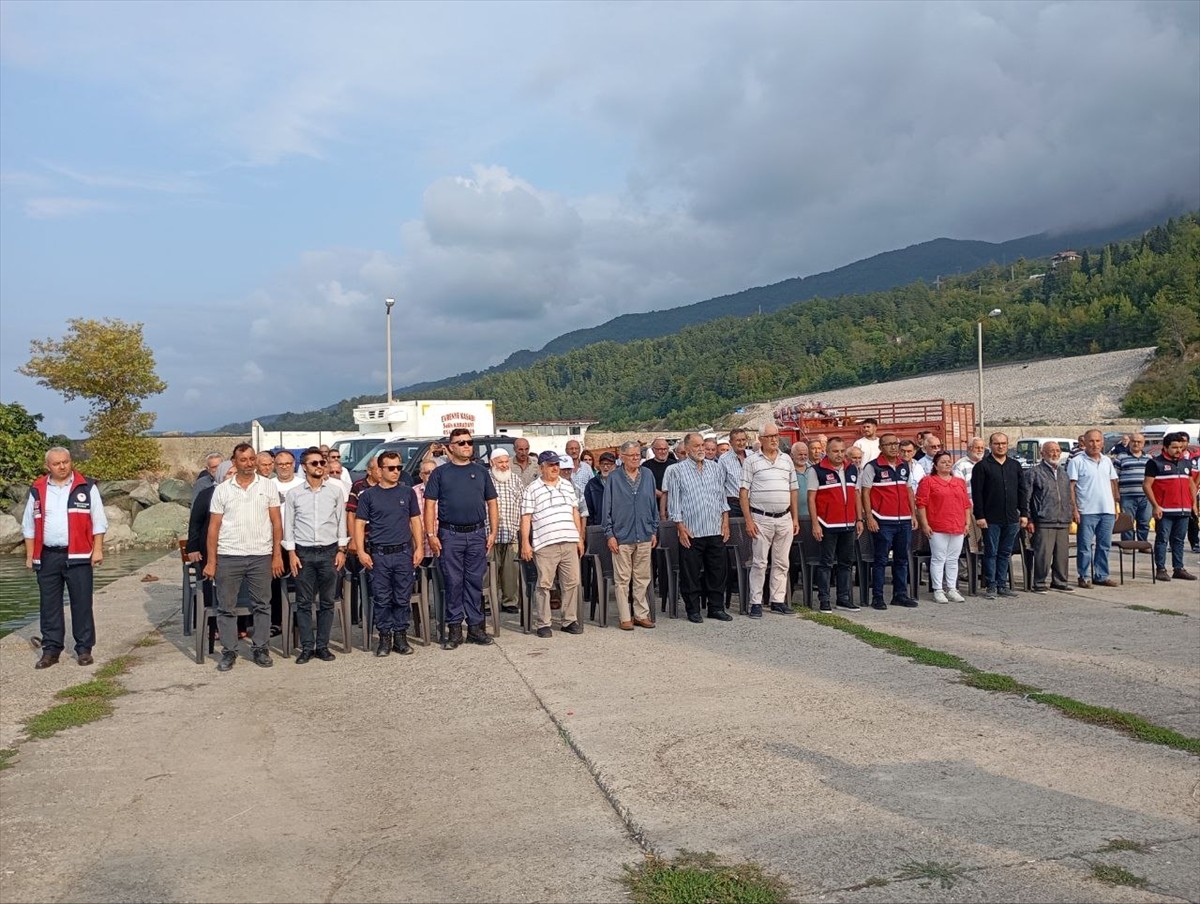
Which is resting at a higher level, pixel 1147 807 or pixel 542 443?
pixel 542 443

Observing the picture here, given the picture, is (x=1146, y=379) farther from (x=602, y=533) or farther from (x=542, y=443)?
(x=602, y=533)

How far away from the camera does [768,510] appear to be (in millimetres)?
10766

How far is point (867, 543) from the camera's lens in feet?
38.5

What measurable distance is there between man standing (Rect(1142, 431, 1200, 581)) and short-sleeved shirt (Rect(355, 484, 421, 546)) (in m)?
9.59

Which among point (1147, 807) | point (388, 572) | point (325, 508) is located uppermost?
point (325, 508)

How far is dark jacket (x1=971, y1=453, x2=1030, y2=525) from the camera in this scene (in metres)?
11.9

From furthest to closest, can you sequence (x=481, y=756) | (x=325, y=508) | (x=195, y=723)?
1. (x=325, y=508)
2. (x=195, y=723)
3. (x=481, y=756)

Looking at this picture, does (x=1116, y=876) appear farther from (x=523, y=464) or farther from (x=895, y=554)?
(x=523, y=464)

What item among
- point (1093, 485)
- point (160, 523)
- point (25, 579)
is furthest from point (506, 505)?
point (160, 523)

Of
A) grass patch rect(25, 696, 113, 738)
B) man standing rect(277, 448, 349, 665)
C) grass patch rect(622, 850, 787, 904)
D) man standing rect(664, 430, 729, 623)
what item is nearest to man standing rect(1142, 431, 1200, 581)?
man standing rect(664, 430, 729, 623)

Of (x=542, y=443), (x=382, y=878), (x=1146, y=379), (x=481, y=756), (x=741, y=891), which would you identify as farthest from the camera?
(x=1146, y=379)

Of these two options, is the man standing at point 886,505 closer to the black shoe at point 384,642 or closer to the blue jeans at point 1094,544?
the blue jeans at point 1094,544

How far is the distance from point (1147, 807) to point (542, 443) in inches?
939

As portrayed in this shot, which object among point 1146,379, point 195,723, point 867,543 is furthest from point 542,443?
point 1146,379
